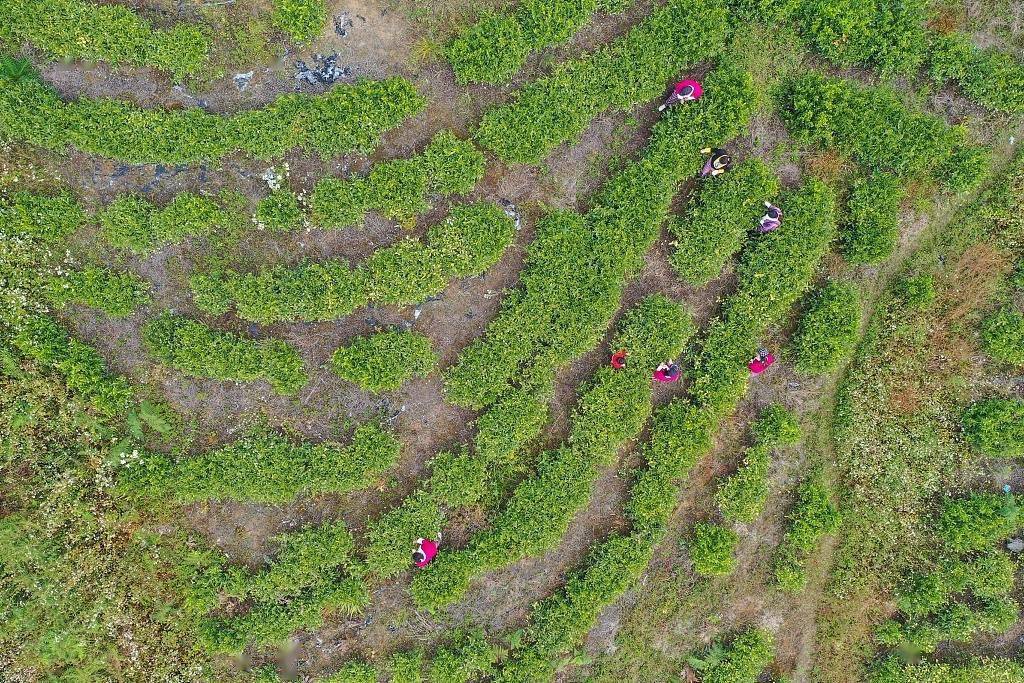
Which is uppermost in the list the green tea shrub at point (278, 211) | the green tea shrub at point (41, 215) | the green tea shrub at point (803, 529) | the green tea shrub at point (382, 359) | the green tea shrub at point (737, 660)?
the green tea shrub at point (41, 215)

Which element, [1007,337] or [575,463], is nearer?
[575,463]

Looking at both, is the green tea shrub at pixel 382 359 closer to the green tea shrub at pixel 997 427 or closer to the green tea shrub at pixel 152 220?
the green tea shrub at pixel 152 220

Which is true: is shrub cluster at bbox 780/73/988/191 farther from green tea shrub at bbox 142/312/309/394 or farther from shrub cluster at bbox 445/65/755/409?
green tea shrub at bbox 142/312/309/394

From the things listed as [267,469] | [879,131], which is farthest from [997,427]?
[267,469]

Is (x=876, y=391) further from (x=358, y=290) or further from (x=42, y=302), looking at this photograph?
(x=42, y=302)

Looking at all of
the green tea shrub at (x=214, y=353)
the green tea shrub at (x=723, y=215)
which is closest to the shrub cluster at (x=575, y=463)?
the green tea shrub at (x=723, y=215)

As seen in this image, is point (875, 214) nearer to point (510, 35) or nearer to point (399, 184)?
→ point (510, 35)
